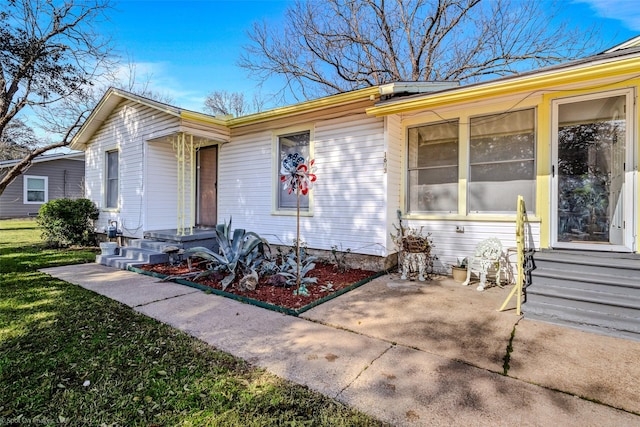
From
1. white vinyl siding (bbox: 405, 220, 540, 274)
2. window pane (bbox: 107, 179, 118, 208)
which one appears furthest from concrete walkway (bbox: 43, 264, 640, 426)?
window pane (bbox: 107, 179, 118, 208)

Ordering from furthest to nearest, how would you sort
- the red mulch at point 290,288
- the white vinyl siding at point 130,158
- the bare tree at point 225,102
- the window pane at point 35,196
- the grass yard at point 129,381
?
→ the bare tree at point 225,102 → the window pane at point 35,196 → the white vinyl siding at point 130,158 → the red mulch at point 290,288 → the grass yard at point 129,381

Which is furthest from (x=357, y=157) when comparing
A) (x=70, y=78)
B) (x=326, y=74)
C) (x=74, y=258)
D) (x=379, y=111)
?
(x=326, y=74)

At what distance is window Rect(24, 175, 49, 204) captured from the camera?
17047mm

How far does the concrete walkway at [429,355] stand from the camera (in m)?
1.96

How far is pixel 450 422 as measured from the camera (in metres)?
1.83

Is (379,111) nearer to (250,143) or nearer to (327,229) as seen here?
(327,229)

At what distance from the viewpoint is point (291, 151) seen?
6.89 metres

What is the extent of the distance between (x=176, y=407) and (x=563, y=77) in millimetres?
5254

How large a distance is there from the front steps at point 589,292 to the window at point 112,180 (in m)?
10.1

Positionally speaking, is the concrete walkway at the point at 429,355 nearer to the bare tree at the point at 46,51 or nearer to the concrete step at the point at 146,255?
the concrete step at the point at 146,255

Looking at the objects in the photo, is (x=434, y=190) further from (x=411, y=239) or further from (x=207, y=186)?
(x=207, y=186)

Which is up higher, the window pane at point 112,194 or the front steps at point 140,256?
the window pane at point 112,194

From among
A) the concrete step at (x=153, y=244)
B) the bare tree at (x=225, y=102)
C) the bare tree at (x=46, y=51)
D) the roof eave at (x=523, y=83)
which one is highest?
the bare tree at (x=225, y=102)

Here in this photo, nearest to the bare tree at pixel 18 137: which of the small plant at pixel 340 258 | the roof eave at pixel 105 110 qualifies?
the roof eave at pixel 105 110
